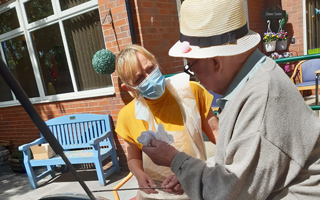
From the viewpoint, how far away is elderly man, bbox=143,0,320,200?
0.72 metres

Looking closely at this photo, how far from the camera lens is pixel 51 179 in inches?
175

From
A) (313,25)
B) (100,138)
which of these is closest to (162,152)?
(100,138)

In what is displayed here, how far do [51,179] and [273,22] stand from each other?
5844 millimetres

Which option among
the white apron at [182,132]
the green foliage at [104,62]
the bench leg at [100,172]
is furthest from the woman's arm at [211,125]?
the bench leg at [100,172]

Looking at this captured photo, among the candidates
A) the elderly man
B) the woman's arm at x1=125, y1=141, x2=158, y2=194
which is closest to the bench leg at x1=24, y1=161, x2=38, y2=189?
the woman's arm at x1=125, y1=141, x2=158, y2=194

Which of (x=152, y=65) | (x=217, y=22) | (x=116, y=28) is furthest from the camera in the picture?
(x=116, y=28)

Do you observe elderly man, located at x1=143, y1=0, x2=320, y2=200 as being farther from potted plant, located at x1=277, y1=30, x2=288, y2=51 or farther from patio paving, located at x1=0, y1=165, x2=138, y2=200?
potted plant, located at x1=277, y1=30, x2=288, y2=51

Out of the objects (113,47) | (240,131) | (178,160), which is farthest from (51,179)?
(240,131)

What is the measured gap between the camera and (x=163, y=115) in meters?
1.72

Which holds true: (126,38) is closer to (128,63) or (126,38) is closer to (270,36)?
(128,63)

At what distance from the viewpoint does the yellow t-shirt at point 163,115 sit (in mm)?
1677

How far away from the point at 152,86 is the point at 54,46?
3.65 m

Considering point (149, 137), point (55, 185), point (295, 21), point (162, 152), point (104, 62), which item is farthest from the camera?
point (295, 21)

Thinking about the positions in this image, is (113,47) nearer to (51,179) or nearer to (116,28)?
(116,28)
